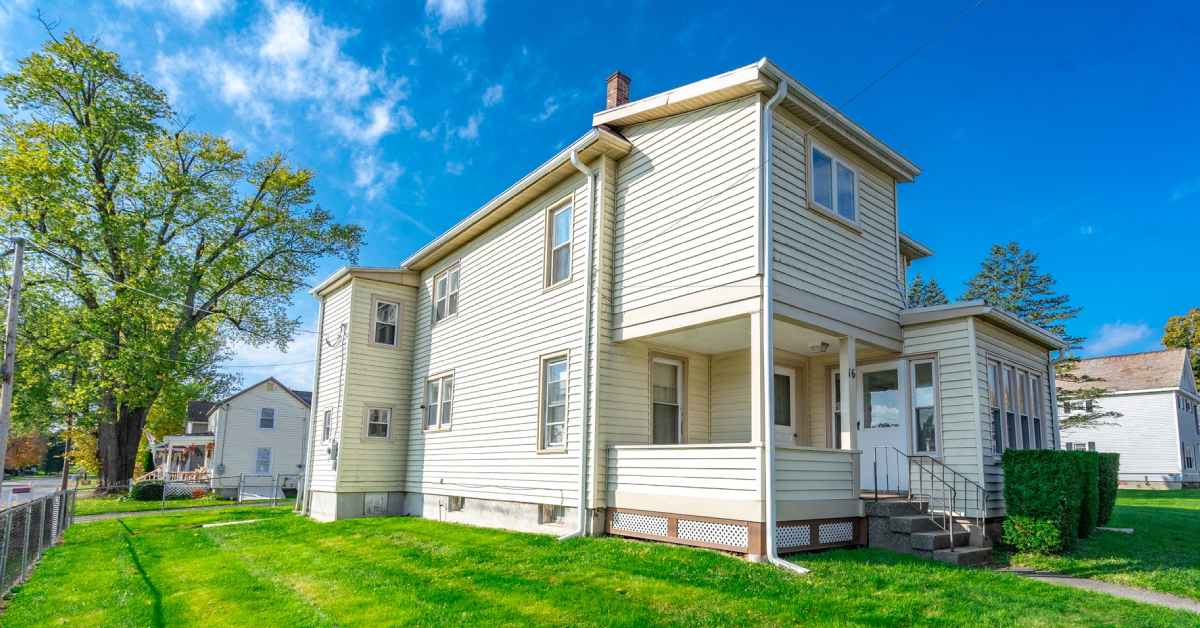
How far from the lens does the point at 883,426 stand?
11219 mm

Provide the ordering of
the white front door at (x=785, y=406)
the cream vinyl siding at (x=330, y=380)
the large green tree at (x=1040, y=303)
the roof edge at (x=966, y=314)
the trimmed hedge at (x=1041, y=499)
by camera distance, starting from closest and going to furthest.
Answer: the trimmed hedge at (x=1041, y=499) → the roof edge at (x=966, y=314) → the white front door at (x=785, y=406) → the cream vinyl siding at (x=330, y=380) → the large green tree at (x=1040, y=303)

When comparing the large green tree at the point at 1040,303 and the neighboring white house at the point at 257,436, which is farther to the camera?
the neighboring white house at the point at 257,436

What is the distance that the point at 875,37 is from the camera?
10312 mm

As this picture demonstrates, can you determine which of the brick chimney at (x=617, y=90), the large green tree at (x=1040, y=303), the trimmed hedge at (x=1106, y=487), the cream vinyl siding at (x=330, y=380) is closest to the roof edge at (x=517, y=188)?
the brick chimney at (x=617, y=90)

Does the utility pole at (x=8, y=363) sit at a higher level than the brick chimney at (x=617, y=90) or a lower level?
lower

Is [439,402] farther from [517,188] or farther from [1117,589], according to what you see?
[1117,589]

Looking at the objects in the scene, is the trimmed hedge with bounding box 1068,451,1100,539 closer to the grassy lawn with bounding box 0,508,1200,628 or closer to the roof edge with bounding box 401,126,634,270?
the grassy lawn with bounding box 0,508,1200,628

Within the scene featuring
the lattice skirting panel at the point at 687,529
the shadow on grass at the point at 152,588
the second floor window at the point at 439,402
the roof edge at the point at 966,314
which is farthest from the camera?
the second floor window at the point at 439,402

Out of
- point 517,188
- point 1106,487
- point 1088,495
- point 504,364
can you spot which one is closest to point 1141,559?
point 1088,495

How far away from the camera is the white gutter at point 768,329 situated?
8.10 meters

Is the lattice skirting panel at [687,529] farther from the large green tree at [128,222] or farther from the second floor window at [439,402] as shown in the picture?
the large green tree at [128,222]

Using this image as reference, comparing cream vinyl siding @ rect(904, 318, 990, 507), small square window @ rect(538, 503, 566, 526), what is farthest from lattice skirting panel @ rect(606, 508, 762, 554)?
cream vinyl siding @ rect(904, 318, 990, 507)

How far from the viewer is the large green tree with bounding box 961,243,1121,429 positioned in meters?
34.3

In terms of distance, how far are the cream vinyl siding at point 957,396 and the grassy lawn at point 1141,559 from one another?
1335mm
